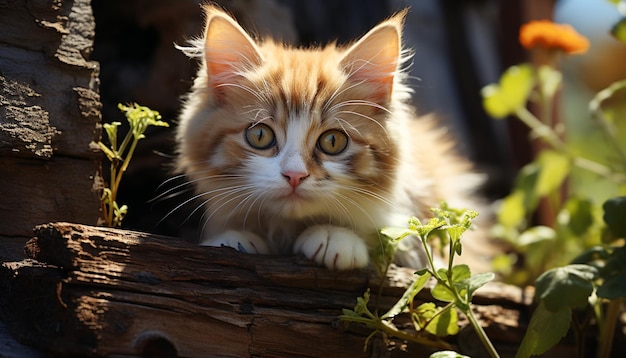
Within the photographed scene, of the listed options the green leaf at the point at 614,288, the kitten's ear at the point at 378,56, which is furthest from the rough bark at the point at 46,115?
the green leaf at the point at 614,288

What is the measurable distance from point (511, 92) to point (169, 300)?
1540mm

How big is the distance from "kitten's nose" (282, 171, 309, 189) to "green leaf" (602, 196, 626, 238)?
777 millimetres

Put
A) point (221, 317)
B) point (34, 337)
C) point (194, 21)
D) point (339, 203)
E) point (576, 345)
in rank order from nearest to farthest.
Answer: point (34, 337)
point (221, 317)
point (339, 203)
point (576, 345)
point (194, 21)

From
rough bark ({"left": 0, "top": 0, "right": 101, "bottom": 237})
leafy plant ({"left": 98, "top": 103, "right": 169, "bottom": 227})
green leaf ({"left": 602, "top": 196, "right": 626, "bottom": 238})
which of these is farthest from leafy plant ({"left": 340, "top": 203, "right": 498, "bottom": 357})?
rough bark ({"left": 0, "top": 0, "right": 101, "bottom": 237})

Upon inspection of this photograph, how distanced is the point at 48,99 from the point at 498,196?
256 cm

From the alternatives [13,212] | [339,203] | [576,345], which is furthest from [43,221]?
[576,345]

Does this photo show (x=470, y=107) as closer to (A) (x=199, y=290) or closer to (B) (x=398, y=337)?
(B) (x=398, y=337)

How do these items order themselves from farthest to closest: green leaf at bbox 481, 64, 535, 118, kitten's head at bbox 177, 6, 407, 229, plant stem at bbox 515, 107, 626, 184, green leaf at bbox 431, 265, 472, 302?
1. green leaf at bbox 481, 64, 535, 118
2. plant stem at bbox 515, 107, 626, 184
3. kitten's head at bbox 177, 6, 407, 229
4. green leaf at bbox 431, 265, 472, 302

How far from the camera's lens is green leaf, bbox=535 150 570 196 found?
2.32 m

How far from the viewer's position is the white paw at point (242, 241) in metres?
1.64

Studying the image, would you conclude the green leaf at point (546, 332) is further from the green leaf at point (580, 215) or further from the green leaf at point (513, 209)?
the green leaf at point (513, 209)

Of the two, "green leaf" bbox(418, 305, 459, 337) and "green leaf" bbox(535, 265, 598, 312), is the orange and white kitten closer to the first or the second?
"green leaf" bbox(418, 305, 459, 337)

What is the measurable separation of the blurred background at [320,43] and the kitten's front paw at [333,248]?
48 centimetres

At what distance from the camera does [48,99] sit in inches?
60.4
